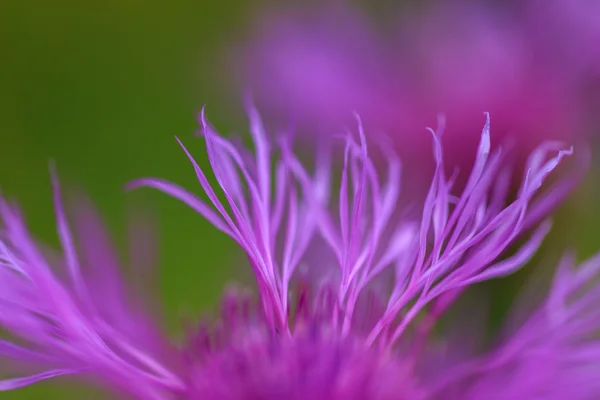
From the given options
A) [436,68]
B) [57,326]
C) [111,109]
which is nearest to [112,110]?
[111,109]

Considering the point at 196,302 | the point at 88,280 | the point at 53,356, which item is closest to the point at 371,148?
the point at 88,280

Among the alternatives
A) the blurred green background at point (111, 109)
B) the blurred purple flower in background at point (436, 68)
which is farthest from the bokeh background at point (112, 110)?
the blurred purple flower in background at point (436, 68)

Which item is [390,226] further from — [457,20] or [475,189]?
[457,20]

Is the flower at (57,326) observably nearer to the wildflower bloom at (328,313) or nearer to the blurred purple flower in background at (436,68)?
the wildflower bloom at (328,313)

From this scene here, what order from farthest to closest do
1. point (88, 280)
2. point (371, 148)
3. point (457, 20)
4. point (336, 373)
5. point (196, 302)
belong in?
point (196, 302), point (457, 20), point (371, 148), point (88, 280), point (336, 373)

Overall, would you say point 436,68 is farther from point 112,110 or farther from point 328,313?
point 112,110

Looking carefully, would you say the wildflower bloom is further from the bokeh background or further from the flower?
the bokeh background
